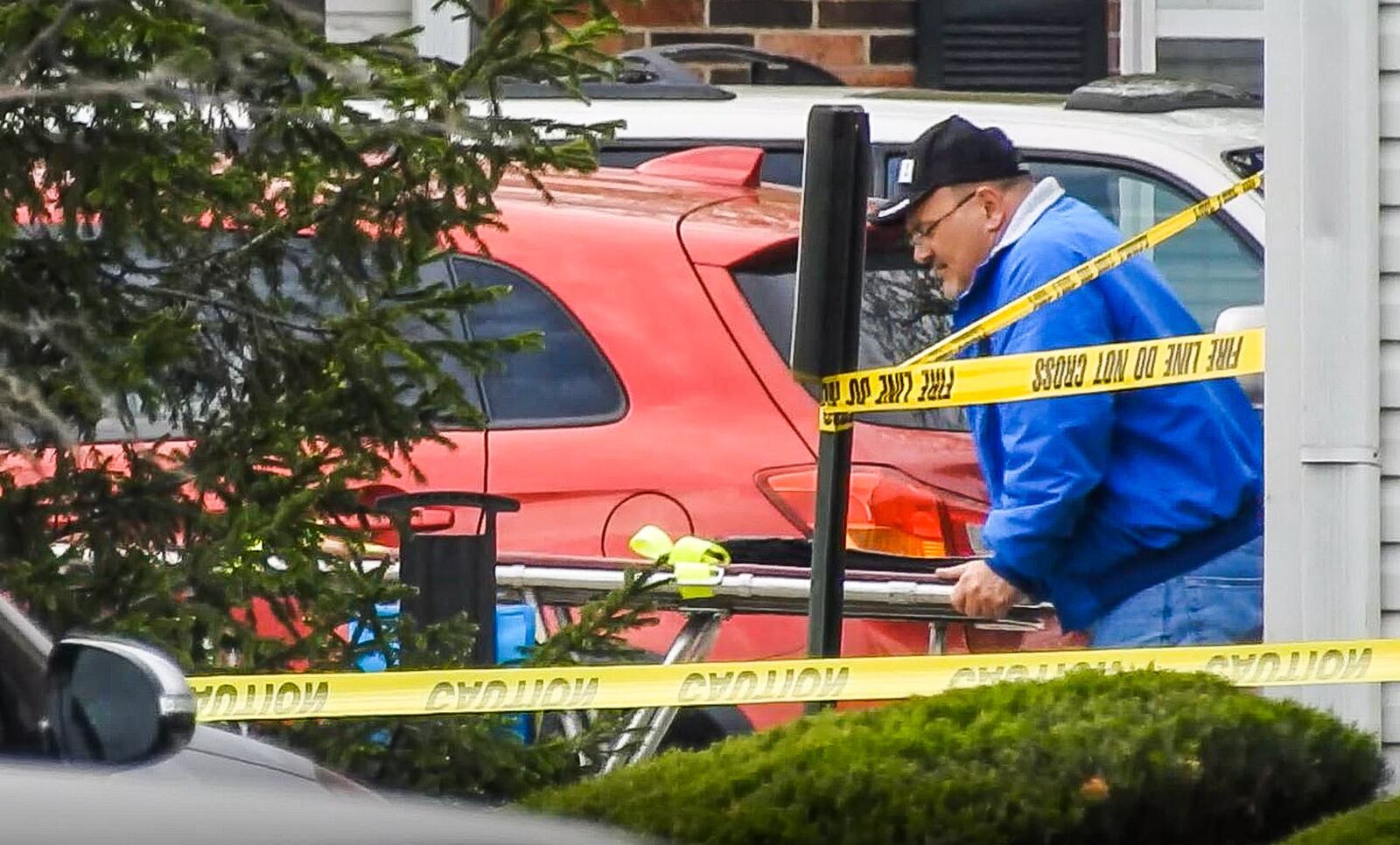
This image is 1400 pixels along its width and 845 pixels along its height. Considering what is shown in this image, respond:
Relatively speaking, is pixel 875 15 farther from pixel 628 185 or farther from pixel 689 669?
pixel 689 669

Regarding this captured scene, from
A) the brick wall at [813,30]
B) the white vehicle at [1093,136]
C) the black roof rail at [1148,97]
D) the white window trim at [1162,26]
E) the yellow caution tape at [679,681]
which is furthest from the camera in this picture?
the white window trim at [1162,26]

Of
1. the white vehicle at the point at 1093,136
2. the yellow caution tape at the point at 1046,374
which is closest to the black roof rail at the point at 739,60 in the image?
the white vehicle at the point at 1093,136

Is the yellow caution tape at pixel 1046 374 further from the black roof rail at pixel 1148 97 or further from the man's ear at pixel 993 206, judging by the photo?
the black roof rail at pixel 1148 97

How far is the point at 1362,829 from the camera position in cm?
541

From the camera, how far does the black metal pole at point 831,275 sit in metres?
6.28

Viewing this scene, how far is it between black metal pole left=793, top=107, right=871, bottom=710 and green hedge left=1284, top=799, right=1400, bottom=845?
1.16 metres

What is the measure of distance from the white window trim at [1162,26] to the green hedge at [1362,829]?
652 centimetres

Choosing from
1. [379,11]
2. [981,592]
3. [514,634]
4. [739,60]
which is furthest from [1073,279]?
[379,11]

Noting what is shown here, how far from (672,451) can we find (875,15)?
215 inches

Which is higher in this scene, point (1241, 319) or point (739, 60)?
point (739, 60)

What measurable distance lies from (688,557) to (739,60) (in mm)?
3825

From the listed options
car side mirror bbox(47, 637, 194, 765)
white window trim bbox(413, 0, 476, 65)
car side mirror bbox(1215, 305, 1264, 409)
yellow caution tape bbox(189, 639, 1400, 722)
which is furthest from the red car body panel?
white window trim bbox(413, 0, 476, 65)

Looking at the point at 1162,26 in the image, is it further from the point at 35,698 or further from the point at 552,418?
the point at 35,698

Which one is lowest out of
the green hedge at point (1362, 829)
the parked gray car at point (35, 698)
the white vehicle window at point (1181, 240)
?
the green hedge at point (1362, 829)
